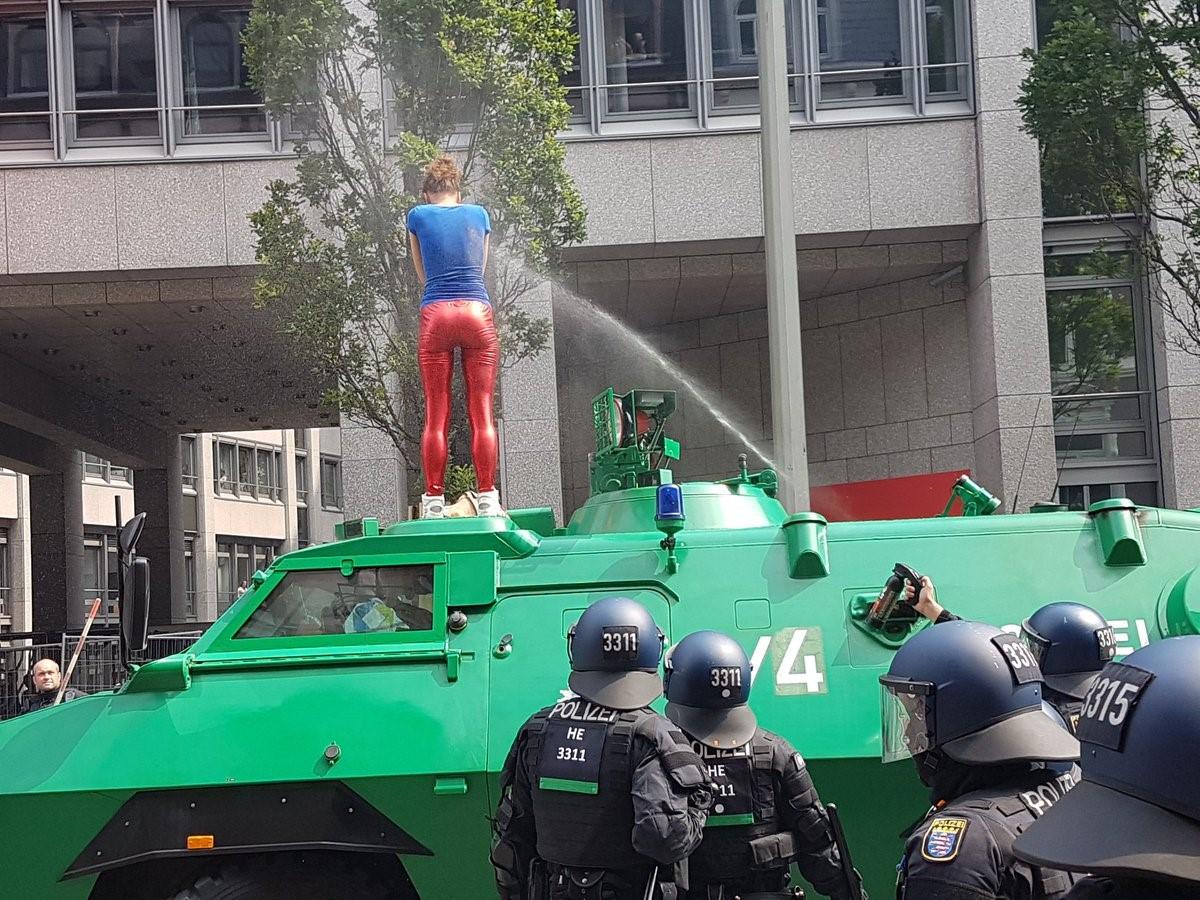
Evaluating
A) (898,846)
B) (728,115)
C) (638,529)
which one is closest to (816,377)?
(728,115)

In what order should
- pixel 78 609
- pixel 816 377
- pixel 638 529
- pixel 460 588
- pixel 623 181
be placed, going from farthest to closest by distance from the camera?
pixel 78 609, pixel 816 377, pixel 623 181, pixel 638 529, pixel 460 588

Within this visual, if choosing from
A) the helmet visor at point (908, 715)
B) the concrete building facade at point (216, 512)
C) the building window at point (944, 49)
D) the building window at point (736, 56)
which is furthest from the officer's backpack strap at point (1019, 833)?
the concrete building facade at point (216, 512)

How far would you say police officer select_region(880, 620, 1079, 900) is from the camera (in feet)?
8.94

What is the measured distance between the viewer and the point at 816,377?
18734mm

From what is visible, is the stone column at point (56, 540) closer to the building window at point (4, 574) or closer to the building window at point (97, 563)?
the building window at point (4, 574)

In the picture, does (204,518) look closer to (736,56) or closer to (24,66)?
(24,66)

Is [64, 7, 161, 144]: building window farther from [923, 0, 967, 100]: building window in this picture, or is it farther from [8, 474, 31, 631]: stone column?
[8, 474, 31, 631]: stone column

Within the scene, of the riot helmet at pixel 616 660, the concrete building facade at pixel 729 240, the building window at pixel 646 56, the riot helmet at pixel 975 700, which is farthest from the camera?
the building window at pixel 646 56

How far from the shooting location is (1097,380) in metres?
17.1

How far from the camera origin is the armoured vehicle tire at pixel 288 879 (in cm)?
552

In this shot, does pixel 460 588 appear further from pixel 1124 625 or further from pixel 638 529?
pixel 1124 625

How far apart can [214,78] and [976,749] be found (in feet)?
58.0

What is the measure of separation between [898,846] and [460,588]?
2011 millimetres

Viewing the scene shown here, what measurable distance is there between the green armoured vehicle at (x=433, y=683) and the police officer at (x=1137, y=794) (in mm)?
3715
